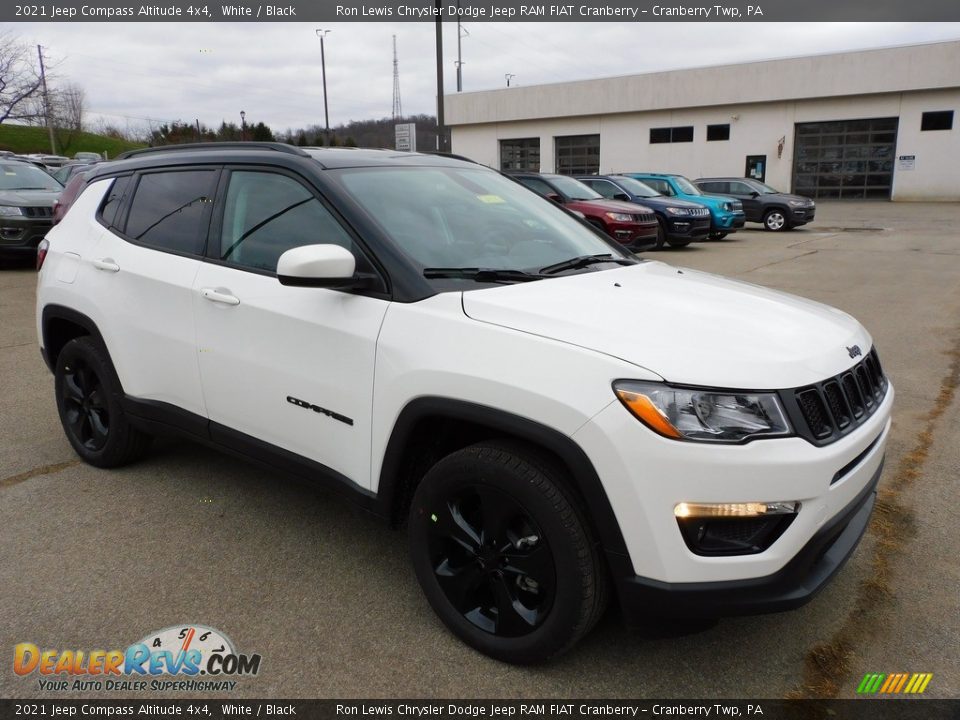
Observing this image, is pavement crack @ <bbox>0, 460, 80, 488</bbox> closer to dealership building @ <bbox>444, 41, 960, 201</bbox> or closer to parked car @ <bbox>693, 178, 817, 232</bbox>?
parked car @ <bbox>693, 178, 817, 232</bbox>

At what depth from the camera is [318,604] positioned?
2932 mm

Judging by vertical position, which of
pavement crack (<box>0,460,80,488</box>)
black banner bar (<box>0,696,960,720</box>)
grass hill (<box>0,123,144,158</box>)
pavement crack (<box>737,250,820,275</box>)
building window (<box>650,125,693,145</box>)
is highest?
grass hill (<box>0,123,144,158</box>)

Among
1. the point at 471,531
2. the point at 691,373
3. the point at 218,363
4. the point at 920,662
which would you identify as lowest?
the point at 920,662

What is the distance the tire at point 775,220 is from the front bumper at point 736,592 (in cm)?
2056

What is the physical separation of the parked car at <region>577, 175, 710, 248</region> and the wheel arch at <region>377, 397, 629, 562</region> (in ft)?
44.0

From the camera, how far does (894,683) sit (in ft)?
8.13

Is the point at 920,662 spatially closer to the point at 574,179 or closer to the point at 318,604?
the point at 318,604

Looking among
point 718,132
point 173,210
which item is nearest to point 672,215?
point 173,210

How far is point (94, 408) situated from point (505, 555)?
9.34ft

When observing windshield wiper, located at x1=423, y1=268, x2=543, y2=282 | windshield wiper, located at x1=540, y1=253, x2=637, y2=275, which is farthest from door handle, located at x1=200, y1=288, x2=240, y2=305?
windshield wiper, located at x1=540, y1=253, x2=637, y2=275

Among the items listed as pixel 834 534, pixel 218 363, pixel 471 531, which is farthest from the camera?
pixel 218 363

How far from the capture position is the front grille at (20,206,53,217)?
11984 mm

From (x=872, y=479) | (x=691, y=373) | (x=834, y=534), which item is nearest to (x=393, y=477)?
(x=691, y=373)

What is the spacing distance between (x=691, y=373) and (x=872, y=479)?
963mm
